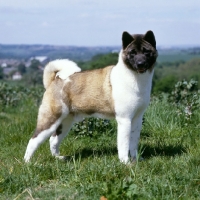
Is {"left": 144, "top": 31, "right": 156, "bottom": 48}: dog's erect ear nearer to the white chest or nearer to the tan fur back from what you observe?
the white chest

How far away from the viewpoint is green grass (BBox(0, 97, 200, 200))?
4336 millimetres

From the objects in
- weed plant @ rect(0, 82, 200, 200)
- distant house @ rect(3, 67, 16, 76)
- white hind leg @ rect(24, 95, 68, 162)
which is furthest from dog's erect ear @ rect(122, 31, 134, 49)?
distant house @ rect(3, 67, 16, 76)

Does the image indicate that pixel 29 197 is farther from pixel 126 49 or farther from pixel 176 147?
pixel 176 147

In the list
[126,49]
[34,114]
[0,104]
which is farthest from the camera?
[0,104]

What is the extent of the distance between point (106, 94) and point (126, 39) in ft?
2.37

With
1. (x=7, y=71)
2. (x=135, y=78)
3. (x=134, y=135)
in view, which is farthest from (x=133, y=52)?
(x=7, y=71)

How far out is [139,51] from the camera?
560 centimetres

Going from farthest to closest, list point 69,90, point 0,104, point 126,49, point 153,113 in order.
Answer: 1. point 0,104
2. point 153,113
3. point 69,90
4. point 126,49

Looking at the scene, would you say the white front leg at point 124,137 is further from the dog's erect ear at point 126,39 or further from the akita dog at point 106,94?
the dog's erect ear at point 126,39

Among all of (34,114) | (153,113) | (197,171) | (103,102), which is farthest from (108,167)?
(34,114)

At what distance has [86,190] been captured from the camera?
4395mm

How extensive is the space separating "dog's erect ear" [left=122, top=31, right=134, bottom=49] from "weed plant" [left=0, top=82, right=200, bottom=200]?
1.25 meters

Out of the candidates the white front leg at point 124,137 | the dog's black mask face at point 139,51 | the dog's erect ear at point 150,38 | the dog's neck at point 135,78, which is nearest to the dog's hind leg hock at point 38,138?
the white front leg at point 124,137

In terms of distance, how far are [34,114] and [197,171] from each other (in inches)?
171
